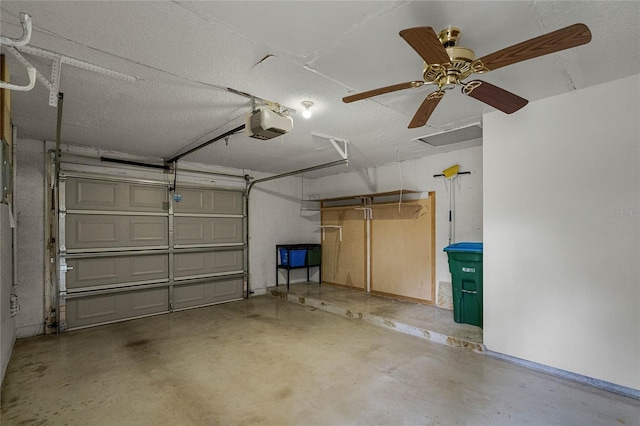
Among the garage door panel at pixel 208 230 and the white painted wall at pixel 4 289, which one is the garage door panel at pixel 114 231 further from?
the white painted wall at pixel 4 289

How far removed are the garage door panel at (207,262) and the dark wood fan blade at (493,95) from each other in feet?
15.5

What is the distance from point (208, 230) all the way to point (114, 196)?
1.49 metres

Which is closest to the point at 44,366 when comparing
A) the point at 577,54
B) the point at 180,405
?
the point at 180,405

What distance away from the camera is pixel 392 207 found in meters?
5.36

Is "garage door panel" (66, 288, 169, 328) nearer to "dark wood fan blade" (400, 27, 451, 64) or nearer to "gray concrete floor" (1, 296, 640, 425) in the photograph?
"gray concrete floor" (1, 296, 640, 425)

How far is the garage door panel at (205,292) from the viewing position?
5.07 metres

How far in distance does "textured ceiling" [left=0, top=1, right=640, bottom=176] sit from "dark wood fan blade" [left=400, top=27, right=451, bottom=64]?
0.25 metres

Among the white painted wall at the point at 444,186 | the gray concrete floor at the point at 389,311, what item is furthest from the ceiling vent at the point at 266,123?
the white painted wall at the point at 444,186

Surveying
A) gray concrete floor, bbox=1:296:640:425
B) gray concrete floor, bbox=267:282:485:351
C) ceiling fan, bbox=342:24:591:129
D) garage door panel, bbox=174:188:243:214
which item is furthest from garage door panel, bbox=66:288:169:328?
ceiling fan, bbox=342:24:591:129

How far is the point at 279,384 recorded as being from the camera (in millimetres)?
2637

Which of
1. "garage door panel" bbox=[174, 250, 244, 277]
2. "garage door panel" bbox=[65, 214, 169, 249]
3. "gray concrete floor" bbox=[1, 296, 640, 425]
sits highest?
"garage door panel" bbox=[65, 214, 169, 249]

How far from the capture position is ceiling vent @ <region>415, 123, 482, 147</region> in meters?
3.60

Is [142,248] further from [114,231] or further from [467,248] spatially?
[467,248]

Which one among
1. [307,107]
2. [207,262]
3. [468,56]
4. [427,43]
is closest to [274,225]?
[207,262]
